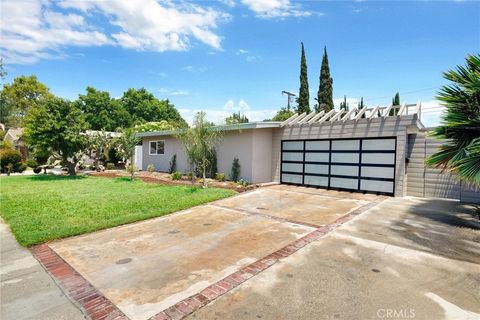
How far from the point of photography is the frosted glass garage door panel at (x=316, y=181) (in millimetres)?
12156

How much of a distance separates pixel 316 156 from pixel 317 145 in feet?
1.69

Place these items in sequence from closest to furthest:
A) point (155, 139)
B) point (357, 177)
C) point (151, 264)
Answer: point (151, 264), point (357, 177), point (155, 139)

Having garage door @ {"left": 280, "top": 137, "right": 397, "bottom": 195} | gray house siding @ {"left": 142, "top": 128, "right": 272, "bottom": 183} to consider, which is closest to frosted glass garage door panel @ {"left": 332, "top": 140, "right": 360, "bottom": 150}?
garage door @ {"left": 280, "top": 137, "right": 397, "bottom": 195}

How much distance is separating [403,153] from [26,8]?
14.6 meters

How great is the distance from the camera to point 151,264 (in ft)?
13.8

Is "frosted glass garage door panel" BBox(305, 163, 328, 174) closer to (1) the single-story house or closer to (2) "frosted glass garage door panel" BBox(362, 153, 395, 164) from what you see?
(1) the single-story house

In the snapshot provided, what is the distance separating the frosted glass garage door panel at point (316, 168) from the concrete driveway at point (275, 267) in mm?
5080

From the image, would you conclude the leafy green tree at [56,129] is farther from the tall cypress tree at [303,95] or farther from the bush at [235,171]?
the tall cypress tree at [303,95]

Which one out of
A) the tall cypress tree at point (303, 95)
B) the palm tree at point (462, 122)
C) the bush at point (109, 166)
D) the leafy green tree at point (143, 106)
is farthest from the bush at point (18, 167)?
the palm tree at point (462, 122)

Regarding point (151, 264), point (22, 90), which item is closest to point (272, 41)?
point (151, 264)

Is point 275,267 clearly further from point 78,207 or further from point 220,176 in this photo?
point 220,176

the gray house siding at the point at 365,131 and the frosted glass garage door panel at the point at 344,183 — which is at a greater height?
the gray house siding at the point at 365,131

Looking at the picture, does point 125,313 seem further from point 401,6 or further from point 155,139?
point 155,139

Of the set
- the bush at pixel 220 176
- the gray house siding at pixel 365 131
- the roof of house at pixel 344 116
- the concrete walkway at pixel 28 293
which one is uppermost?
the roof of house at pixel 344 116
